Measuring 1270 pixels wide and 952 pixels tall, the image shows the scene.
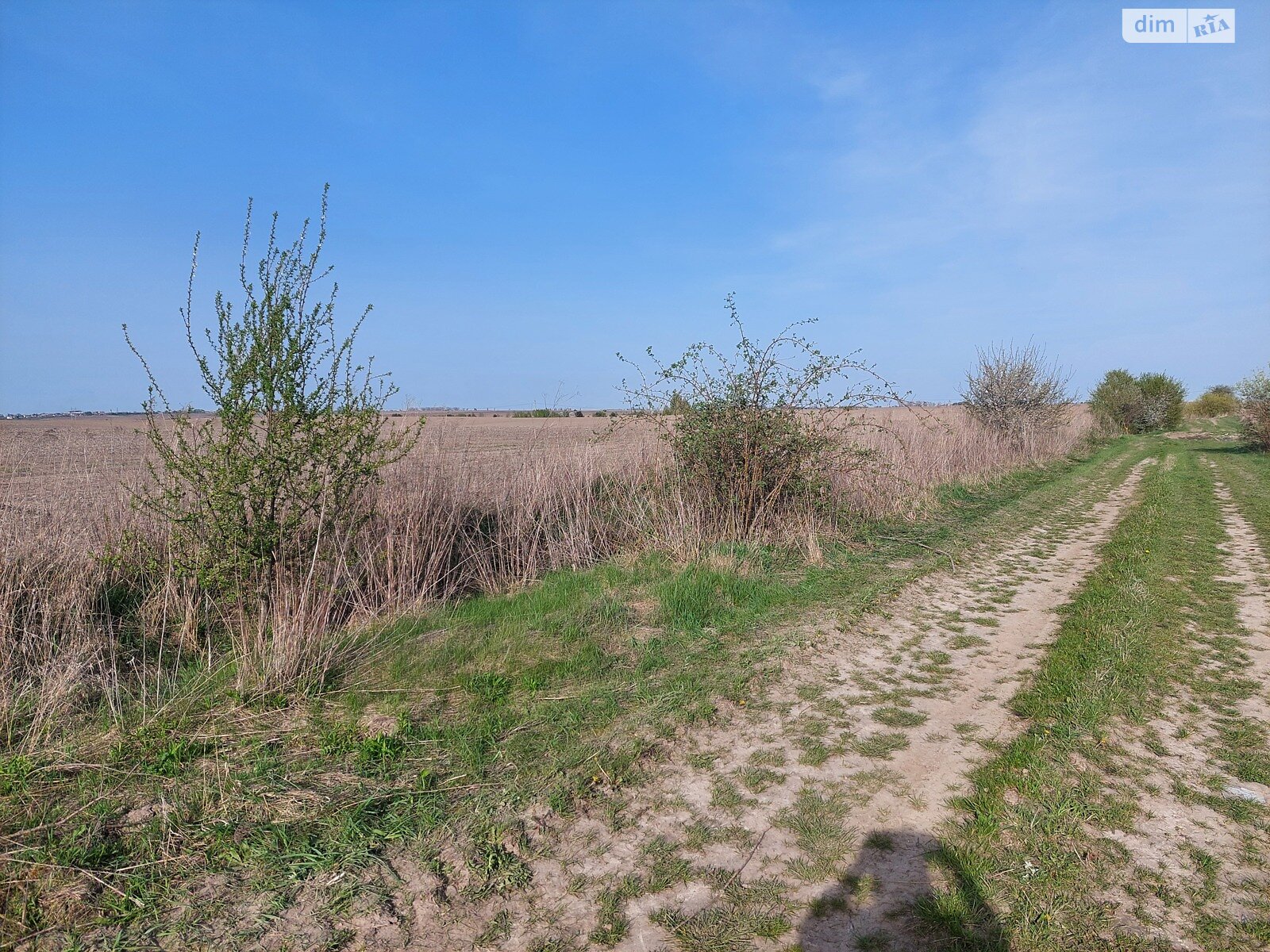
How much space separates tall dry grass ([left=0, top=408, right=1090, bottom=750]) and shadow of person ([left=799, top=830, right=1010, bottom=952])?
3.55 metres

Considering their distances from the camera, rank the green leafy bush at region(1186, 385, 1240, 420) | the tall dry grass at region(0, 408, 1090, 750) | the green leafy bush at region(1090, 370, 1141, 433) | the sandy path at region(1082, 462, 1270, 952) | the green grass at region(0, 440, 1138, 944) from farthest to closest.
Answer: the green leafy bush at region(1186, 385, 1240, 420), the green leafy bush at region(1090, 370, 1141, 433), the tall dry grass at region(0, 408, 1090, 750), the green grass at region(0, 440, 1138, 944), the sandy path at region(1082, 462, 1270, 952)

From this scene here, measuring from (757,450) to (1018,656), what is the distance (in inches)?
169

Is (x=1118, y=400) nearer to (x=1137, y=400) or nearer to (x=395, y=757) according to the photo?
(x=1137, y=400)

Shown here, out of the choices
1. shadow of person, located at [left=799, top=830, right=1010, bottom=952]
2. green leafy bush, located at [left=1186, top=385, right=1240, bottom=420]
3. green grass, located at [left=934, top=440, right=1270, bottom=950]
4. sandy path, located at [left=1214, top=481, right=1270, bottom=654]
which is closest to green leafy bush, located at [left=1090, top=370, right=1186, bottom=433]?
green leafy bush, located at [left=1186, top=385, right=1240, bottom=420]

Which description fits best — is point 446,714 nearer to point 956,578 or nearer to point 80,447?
point 956,578

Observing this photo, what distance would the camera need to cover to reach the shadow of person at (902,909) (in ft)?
8.45

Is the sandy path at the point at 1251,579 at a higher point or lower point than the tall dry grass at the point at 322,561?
lower

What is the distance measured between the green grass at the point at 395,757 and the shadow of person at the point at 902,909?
991 mm

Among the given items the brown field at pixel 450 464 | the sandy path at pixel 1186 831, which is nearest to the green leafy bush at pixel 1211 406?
the brown field at pixel 450 464

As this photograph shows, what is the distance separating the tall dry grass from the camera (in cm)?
475

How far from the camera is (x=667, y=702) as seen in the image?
4.62m

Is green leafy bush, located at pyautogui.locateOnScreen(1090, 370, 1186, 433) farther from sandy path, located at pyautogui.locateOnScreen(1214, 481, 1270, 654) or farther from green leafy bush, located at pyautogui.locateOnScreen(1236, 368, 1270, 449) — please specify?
sandy path, located at pyautogui.locateOnScreen(1214, 481, 1270, 654)

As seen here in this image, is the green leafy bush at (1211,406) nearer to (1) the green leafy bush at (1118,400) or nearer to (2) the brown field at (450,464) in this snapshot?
(1) the green leafy bush at (1118,400)

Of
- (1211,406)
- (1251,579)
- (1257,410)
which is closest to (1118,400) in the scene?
(1257,410)
